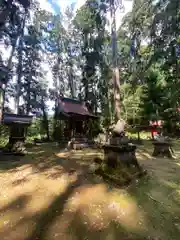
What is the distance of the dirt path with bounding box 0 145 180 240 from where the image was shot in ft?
10.3

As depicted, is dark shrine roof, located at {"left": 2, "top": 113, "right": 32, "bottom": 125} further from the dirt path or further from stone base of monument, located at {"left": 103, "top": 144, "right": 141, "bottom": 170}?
stone base of monument, located at {"left": 103, "top": 144, "right": 141, "bottom": 170}

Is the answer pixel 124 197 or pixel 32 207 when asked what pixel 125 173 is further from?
pixel 32 207

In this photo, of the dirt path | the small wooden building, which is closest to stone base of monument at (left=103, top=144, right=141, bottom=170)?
the dirt path

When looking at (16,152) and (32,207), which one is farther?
(16,152)

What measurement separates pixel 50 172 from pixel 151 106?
1715 centimetres

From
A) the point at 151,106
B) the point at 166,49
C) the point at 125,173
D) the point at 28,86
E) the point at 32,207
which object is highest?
the point at 28,86

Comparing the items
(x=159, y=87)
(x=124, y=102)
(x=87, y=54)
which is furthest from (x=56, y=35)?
(x=159, y=87)

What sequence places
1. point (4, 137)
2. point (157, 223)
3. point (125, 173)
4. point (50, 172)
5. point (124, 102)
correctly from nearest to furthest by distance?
point (157, 223) → point (125, 173) → point (50, 172) → point (4, 137) → point (124, 102)

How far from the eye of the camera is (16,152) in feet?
32.4

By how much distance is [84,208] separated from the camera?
12.7ft

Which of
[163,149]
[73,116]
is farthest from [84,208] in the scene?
[73,116]

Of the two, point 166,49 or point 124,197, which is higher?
point 166,49

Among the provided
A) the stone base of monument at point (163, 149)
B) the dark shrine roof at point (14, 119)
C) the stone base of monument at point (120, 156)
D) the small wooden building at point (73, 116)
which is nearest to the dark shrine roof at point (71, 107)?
the small wooden building at point (73, 116)

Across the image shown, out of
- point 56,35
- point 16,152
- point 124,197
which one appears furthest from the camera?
point 56,35
